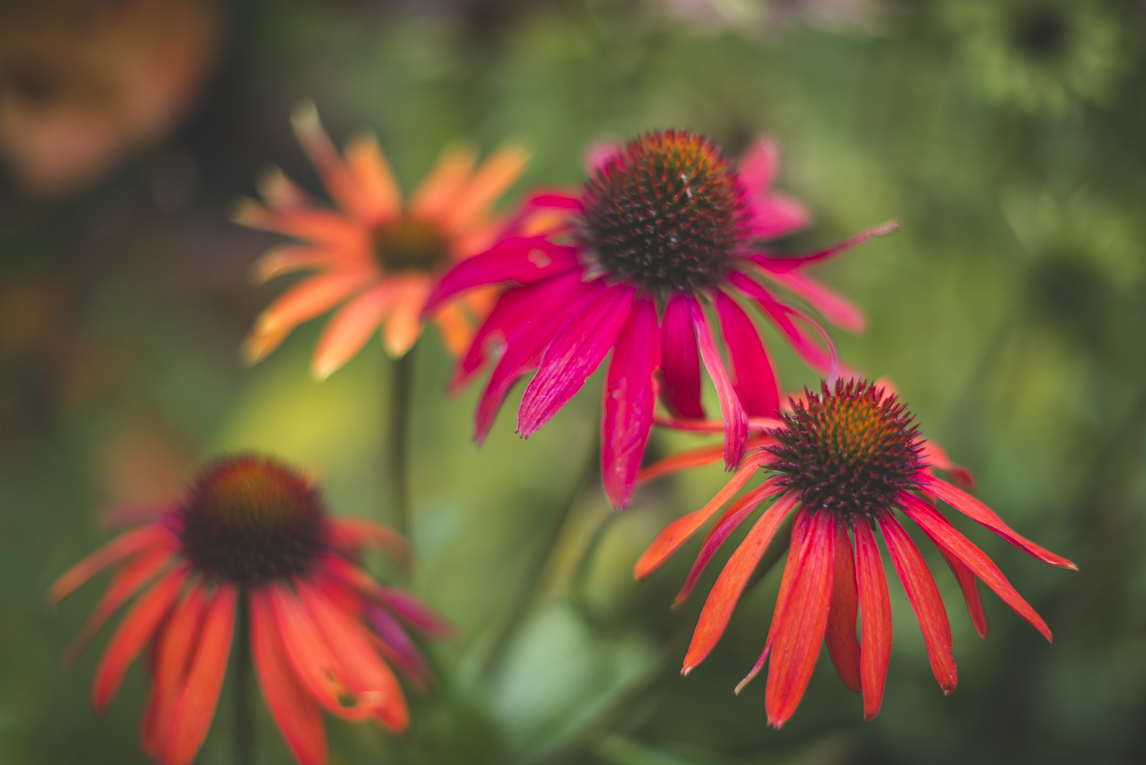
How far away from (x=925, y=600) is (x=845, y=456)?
0.07 metres

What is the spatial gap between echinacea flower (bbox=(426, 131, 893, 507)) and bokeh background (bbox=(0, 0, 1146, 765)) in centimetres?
14

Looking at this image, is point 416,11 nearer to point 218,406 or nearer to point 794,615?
point 218,406

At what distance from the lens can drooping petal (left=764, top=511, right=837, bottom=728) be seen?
0.32 m

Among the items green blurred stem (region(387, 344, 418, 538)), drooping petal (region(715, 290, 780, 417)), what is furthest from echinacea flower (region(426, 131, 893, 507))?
green blurred stem (region(387, 344, 418, 538))

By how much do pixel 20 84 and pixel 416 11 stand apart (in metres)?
0.53

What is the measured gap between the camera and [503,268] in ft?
1.41

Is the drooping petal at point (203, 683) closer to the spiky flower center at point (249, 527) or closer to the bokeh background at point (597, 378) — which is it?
the spiky flower center at point (249, 527)

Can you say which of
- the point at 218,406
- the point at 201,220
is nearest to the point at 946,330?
the point at 218,406

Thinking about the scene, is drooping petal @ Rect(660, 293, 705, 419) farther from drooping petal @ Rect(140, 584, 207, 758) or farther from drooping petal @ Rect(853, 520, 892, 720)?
drooping petal @ Rect(140, 584, 207, 758)

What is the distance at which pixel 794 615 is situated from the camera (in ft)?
1.10

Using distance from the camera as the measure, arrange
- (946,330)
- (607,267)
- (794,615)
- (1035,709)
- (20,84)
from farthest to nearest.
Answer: (946,330), (20,84), (1035,709), (607,267), (794,615)

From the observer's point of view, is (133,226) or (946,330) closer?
(946,330)

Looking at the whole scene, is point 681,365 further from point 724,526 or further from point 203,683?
point 203,683

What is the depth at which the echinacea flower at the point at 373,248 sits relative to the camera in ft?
1.68
